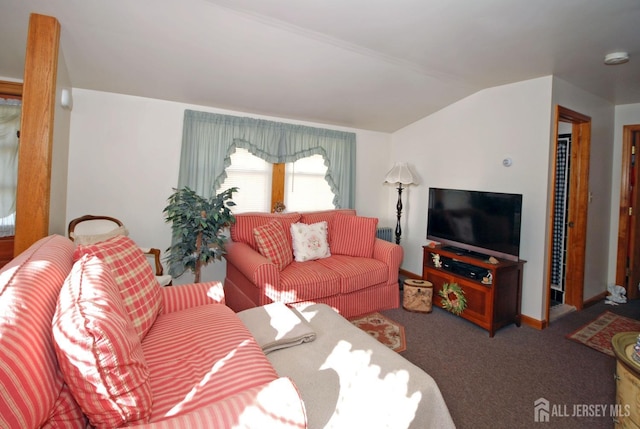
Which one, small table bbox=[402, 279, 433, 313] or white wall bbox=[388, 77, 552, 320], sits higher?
white wall bbox=[388, 77, 552, 320]

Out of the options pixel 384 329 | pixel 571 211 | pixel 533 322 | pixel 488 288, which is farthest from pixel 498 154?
pixel 384 329

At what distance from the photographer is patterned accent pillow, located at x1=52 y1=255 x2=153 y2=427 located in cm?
85

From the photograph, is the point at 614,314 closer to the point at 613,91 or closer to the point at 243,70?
the point at 613,91

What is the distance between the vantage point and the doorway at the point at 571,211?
337cm

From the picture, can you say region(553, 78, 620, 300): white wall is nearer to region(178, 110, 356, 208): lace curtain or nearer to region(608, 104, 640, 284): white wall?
region(608, 104, 640, 284): white wall

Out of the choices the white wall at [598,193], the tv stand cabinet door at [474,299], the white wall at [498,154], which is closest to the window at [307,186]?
the white wall at [498,154]

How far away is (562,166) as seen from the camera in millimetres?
3676

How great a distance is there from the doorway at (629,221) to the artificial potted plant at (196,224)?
4549 millimetres

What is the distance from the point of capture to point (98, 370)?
2.83 feet

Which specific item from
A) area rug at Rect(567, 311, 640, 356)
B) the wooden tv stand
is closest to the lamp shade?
the wooden tv stand

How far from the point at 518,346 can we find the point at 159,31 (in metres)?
3.69

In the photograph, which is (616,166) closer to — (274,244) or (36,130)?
(274,244)

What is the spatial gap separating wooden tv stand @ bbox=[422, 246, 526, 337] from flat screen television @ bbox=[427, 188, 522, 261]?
0.13 m

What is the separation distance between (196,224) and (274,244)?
74 centimetres
